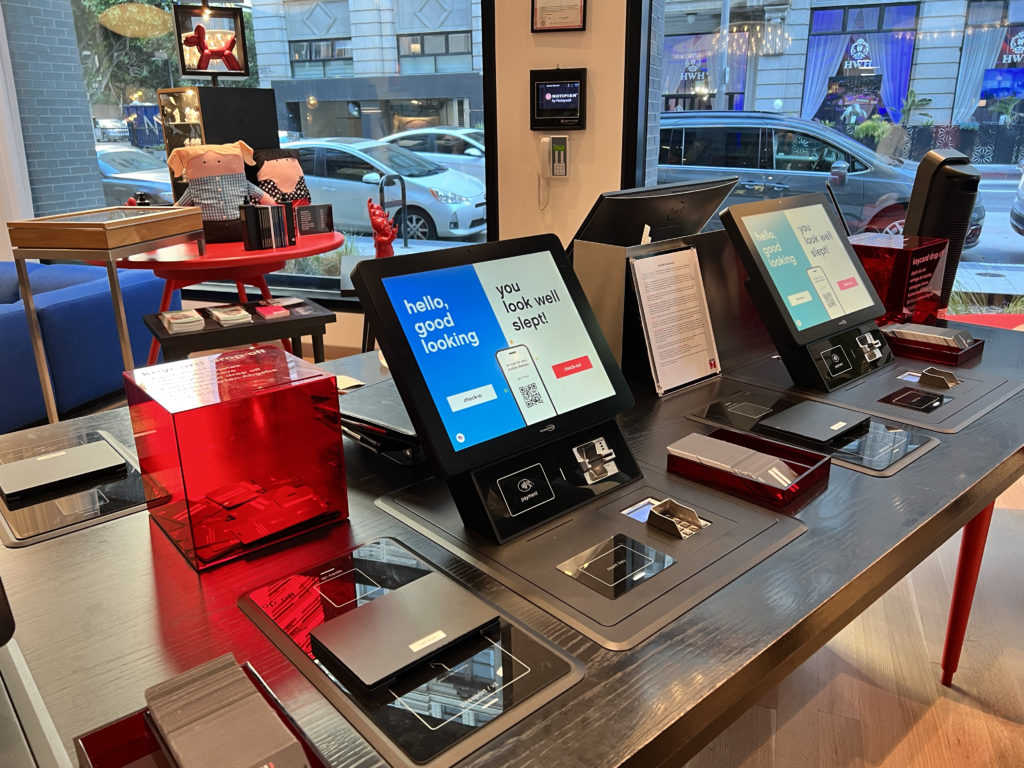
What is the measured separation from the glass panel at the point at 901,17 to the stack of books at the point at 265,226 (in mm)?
2808

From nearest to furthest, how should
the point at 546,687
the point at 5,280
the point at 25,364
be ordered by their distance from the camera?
the point at 546,687 < the point at 25,364 < the point at 5,280

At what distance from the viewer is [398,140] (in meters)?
4.46

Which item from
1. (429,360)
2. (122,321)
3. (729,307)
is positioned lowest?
(122,321)

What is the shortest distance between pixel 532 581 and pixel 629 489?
26 cm

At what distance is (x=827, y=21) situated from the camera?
3.56 m

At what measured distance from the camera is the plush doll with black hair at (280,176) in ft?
11.3

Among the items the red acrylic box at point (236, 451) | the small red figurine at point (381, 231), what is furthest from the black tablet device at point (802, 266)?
the small red figurine at point (381, 231)

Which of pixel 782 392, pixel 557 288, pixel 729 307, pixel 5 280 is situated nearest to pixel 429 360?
pixel 557 288

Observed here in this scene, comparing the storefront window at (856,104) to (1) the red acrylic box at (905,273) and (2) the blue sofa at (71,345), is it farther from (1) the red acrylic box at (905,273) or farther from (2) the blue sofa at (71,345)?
(2) the blue sofa at (71,345)

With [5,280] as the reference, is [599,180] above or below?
above

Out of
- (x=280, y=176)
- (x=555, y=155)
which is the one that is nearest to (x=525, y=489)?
(x=280, y=176)

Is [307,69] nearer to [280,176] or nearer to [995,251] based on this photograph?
[280,176]

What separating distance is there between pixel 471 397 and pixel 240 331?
1894 millimetres

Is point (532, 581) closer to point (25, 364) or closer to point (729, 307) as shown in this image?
point (729, 307)
